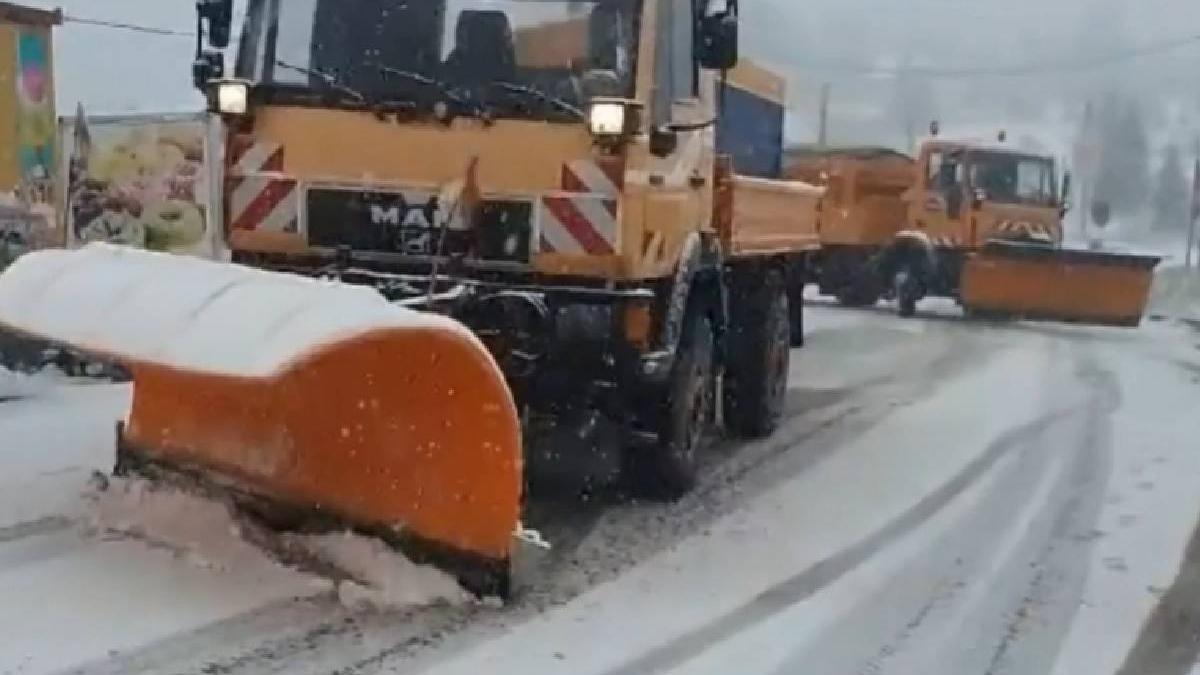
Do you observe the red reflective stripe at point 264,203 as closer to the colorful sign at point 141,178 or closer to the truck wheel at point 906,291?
the colorful sign at point 141,178

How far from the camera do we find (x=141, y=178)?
16.0 m

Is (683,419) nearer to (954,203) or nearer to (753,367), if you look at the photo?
(753,367)

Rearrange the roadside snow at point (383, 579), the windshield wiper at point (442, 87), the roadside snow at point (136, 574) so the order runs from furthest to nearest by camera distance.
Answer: the windshield wiper at point (442, 87) → the roadside snow at point (383, 579) → the roadside snow at point (136, 574)

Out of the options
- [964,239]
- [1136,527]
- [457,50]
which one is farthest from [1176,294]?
[457,50]

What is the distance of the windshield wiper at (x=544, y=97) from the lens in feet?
27.9

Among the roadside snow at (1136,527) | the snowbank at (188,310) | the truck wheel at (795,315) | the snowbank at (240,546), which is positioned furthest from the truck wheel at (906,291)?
the snowbank at (188,310)

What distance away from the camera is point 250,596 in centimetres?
690

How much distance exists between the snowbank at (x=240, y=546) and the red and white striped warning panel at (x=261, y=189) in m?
1.35

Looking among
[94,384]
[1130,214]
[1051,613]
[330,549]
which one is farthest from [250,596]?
[1130,214]

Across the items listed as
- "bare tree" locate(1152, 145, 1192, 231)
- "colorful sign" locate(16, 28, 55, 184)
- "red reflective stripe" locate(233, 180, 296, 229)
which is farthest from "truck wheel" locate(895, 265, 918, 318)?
"bare tree" locate(1152, 145, 1192, 231)

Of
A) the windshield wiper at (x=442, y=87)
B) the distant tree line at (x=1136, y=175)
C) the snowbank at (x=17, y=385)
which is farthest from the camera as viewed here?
the distant tree line at (x=1136, y=175)

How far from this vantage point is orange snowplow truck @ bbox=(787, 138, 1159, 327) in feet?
82.4

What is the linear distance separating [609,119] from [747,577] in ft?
6.66

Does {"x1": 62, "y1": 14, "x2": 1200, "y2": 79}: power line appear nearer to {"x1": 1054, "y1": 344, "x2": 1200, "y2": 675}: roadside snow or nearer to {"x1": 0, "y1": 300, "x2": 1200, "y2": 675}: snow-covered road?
{"x1": 1054, "y1": 344, "x2": 1200, "y2": 675}: roadside snow
